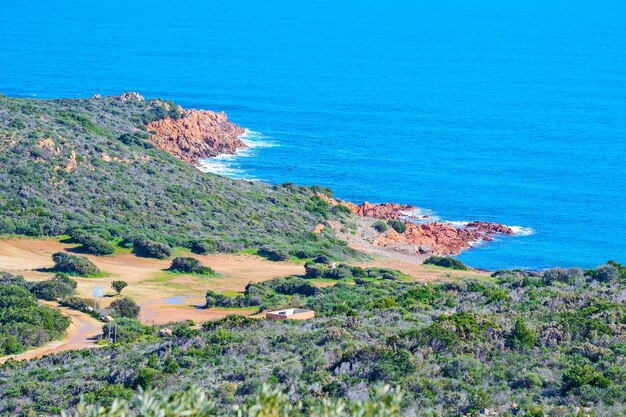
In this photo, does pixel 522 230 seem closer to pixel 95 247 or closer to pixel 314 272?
pixel 314 272

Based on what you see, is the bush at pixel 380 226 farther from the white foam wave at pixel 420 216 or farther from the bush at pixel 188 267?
the bush at pixel 188 267

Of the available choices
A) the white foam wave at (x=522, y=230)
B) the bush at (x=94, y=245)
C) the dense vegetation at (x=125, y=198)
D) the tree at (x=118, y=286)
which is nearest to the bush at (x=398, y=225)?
the dense vegetation at (x=125, y=198)

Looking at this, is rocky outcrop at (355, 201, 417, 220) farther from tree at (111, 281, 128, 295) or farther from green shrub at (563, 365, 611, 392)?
green shrub at (563, 365, 611, 392)

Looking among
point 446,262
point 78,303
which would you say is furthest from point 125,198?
point 78,303

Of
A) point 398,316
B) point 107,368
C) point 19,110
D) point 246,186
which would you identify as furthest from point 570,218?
point 107,368

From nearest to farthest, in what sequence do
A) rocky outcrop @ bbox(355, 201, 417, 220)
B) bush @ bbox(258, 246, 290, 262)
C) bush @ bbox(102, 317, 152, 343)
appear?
bush @ bbox(102, 317, 152, 343), bush @ bbox(258, 246, 290, 262), rocky outcrop @ bbox(355, 201, 417, 220)

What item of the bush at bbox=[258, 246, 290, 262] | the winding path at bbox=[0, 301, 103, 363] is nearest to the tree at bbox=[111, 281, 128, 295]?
the winding path at bbox=[0, 301, 103, 363]
